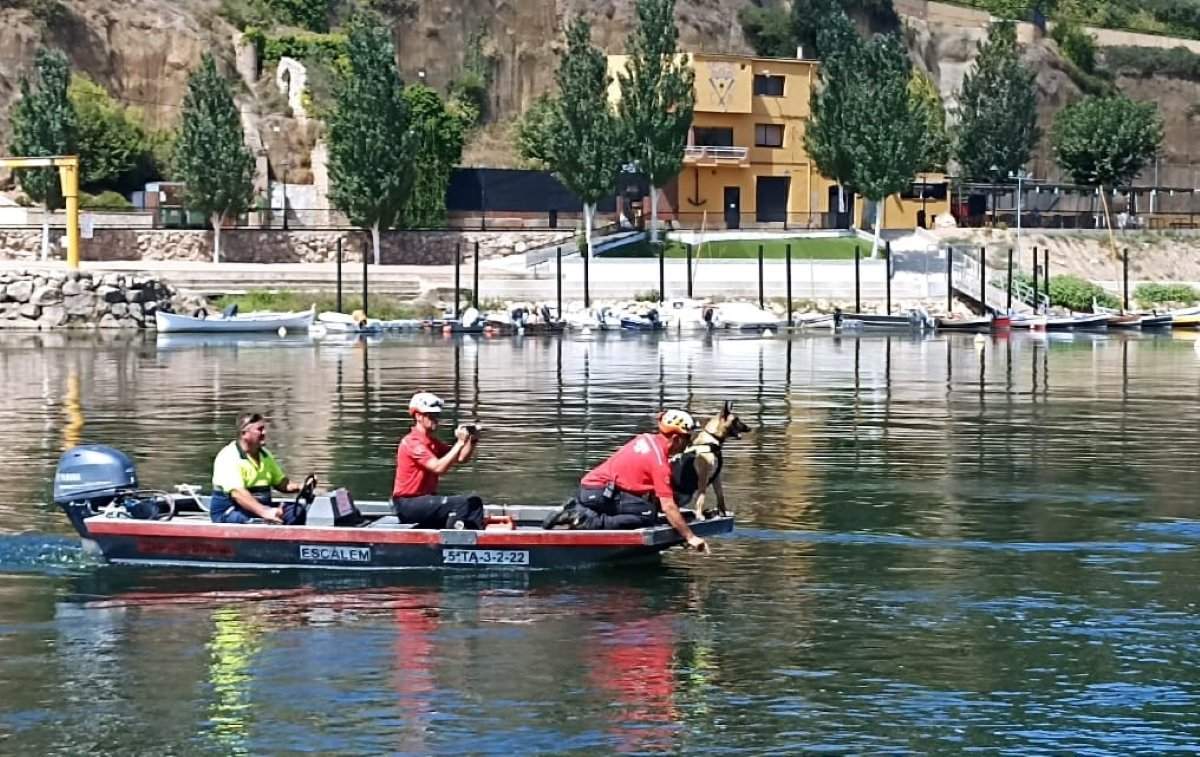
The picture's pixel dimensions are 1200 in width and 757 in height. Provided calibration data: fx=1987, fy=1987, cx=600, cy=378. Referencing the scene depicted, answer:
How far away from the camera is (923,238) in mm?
109062

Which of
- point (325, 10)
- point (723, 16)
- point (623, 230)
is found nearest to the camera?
point (623, 230)

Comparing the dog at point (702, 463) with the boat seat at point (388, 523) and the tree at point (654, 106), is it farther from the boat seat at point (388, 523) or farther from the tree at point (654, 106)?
the tree at point (654, 106)

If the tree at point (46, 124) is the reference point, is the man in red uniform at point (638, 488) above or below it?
below

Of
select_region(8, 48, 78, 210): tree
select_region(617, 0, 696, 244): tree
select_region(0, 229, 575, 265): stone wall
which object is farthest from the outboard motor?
select_region(617, 0, 696, 244): tree

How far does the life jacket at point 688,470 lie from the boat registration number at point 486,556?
8.18 feet

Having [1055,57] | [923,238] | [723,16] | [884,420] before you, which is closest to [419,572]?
[884,420]

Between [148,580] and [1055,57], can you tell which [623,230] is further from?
[148,580]

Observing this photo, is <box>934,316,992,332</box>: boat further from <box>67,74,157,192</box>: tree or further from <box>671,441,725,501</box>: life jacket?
<box>671,441,725,501</box>: life jacket

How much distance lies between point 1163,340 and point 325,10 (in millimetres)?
60251

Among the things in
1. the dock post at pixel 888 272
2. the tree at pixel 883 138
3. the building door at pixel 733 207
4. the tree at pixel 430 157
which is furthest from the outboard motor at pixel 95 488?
the building door at pixel 733 207

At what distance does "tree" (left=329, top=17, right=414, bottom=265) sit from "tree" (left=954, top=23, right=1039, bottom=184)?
42205 millimetres

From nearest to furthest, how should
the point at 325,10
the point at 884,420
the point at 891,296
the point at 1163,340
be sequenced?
1. the point at 884,420
2. the point at 1163,340
3. the point at 891,296
4. the point at 325,10

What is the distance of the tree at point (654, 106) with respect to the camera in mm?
103188

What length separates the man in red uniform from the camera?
79.5ft
